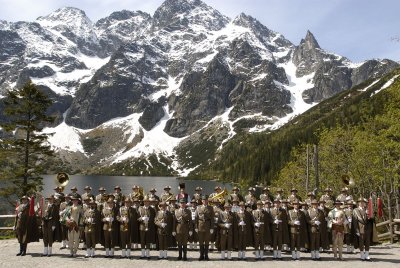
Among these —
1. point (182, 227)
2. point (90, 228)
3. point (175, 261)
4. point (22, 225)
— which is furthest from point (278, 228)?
point (22, 225)

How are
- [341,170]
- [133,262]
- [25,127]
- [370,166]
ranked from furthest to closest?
[341,170] < [370,166] < [25,127] < [133,262]

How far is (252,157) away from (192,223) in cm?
17226

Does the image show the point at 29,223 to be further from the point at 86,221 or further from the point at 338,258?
the point at 338,258

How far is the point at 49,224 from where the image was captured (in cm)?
2475

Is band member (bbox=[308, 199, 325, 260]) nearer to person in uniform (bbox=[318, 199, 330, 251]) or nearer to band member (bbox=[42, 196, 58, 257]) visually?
person in uniform (bbox=[318, 199, 330, 251])

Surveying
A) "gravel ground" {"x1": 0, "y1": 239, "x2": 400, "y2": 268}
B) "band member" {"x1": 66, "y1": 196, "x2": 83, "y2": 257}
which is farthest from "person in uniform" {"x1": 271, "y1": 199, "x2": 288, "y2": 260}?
"band member" {"x1": 66, "y1": 196, "x2": 83, "y2": 257}

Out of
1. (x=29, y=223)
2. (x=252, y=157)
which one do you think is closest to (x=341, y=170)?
(x=29, y=223)

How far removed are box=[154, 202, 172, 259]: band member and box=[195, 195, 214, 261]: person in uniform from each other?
168cm

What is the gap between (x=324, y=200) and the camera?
2656 centimetres

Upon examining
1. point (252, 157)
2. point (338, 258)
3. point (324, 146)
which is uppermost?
point (252, 157)

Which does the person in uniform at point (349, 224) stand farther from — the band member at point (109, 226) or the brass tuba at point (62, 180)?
the brass tuba at point (62, 180)

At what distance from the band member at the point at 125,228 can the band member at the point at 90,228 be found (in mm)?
1437

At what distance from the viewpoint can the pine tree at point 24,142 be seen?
38938 millimetres

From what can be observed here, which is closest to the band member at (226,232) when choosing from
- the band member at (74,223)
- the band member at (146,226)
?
the band member at (146,226)
